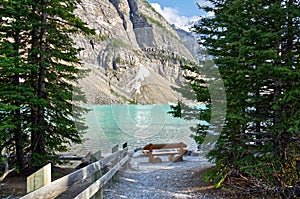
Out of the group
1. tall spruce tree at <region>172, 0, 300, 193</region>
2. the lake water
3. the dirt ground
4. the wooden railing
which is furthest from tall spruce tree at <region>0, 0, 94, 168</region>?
the lake water

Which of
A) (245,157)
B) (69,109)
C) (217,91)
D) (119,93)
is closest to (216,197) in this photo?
(245,157)

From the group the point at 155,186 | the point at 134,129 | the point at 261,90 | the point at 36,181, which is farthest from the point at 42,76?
the point at 134,129

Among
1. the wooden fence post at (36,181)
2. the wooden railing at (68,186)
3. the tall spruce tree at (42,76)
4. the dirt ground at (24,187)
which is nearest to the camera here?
the wooden railing at (68,186)

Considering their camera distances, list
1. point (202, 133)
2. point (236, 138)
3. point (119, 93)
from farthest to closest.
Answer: point (119, 93) < point (202, 133) < point (236, 138)

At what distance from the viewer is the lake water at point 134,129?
21.1 metres

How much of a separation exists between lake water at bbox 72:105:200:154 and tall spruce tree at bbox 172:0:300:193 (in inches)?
460

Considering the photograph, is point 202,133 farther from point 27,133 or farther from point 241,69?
point 27,133

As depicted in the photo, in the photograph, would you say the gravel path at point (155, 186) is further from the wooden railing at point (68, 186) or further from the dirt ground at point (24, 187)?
the wooden railing at point (68, 186)

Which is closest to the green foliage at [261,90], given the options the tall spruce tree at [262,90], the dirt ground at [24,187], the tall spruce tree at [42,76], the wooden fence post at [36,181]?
the tall spruce tree at [262,90]

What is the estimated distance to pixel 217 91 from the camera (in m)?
6.21

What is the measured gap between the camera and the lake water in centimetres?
2114

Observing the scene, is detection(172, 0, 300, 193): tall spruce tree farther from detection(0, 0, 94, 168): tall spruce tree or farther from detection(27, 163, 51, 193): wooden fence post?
detection(0, 0, 94, 168): tall spruce tree

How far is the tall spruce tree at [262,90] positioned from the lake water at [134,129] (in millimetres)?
11691

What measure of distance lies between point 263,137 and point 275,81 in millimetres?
1254
